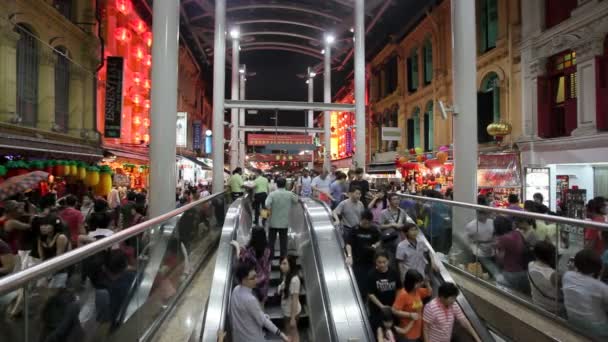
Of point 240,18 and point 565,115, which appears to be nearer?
point 565,115

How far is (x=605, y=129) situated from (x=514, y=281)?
974 cm

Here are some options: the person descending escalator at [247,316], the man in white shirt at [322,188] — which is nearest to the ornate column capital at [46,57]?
the man in white shirt at [322,188]

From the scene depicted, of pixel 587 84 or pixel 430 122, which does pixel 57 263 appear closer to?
pixel 587 84

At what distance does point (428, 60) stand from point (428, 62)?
0.39 feet

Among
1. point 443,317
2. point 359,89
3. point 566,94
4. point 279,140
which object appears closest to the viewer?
point 443,317

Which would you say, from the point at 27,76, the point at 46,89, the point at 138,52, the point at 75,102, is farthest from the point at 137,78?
the point at 27,76

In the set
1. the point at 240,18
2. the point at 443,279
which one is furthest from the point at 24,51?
the point at 443,279

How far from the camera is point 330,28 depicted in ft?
76.9

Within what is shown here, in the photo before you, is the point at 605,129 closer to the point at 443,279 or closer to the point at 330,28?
the point at 443,279

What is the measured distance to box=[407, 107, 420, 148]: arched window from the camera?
26062 mm

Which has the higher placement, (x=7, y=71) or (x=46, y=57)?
(x=46, y=57)

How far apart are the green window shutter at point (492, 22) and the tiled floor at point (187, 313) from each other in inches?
642

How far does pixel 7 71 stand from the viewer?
13.1 metres

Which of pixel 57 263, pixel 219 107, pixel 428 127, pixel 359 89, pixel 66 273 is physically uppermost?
pixel 359 89
